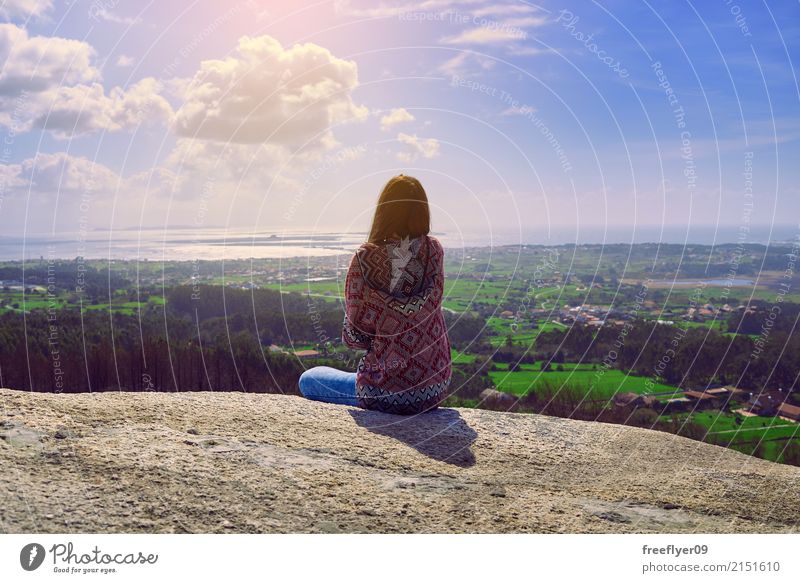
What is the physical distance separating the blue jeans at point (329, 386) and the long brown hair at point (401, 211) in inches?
76.2

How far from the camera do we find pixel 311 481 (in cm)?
578

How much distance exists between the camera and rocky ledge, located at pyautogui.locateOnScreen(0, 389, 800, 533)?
5.21 meters

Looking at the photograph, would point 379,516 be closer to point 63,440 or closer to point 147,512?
point 147,512

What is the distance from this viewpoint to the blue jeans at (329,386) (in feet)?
27.7

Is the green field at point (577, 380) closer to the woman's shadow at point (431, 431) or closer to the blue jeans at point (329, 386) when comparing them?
the woman's shadow at point (431, 431)

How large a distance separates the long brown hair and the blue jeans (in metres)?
1.93

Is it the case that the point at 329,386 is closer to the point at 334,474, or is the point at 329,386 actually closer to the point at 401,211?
the point at 401,211

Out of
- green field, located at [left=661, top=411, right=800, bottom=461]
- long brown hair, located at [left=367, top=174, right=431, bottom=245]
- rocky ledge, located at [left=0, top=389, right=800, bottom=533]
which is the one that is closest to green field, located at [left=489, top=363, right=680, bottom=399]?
green field, located at [left=661, top=411, right=800, bottom=461]

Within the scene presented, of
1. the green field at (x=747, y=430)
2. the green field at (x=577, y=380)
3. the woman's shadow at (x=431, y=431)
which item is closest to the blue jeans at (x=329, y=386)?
the woman's shadow at (x=431, y=431)

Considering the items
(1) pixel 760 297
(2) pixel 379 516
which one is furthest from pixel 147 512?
(1) pixel 760 297

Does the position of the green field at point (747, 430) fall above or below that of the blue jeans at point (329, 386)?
below

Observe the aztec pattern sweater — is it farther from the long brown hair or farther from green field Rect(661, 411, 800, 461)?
green field Rect(661, 411, 800, 461)
